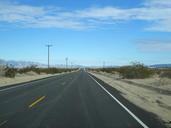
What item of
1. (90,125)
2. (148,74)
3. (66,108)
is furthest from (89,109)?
A: (148,74)

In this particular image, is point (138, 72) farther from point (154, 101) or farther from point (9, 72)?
point (154, 101)

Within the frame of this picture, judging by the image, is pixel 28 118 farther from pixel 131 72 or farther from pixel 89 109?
pixel 131 72

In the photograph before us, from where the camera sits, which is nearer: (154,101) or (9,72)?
(154,101)

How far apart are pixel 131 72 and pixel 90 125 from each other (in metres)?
49.1

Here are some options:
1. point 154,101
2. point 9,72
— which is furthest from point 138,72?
point 154,101

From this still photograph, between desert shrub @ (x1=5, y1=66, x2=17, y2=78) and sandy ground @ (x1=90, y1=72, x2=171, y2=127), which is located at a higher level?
desert shrub @ (x1=5, y1=66, x2=17, y2=78)

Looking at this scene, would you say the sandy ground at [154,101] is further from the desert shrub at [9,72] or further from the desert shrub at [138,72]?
the desert shrub at [9,72]

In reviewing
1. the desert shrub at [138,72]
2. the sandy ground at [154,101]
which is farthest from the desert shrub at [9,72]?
the sandy ground at [154,101]

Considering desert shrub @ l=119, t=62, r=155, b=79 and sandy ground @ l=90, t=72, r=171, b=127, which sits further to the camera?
desert shrub @ l=119, t=62, r=155, b=79

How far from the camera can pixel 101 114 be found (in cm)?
1412

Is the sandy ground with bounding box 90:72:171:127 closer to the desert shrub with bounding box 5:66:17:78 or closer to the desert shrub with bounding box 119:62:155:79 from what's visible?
the desert shrub with bounding box 119:62:155:79

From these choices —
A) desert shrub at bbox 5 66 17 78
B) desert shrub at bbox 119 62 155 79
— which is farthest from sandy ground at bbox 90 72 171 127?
desert shrub at bbox 5 66 17 78

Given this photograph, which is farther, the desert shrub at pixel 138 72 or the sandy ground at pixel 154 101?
the desert shrub at pixel 138 72

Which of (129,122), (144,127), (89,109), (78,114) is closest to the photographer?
(144,127)
